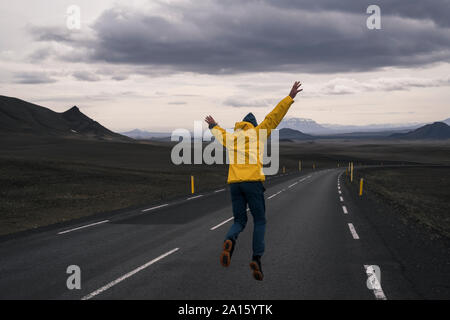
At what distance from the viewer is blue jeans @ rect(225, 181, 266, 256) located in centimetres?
532

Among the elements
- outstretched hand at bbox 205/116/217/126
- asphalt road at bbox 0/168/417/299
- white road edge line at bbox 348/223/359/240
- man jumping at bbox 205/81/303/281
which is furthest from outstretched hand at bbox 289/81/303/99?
white road edge line at bbox 348/223/359/240

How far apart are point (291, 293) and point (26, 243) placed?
6.32m

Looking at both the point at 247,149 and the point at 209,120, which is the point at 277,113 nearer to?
the point at 247,149

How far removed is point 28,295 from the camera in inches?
194

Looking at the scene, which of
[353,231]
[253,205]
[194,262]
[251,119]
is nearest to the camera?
[253,205]

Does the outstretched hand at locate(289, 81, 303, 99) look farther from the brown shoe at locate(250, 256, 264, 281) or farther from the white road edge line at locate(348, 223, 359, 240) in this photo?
the white road edge line at locate(348, 223, 359, 240)

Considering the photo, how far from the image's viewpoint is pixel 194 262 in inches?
255

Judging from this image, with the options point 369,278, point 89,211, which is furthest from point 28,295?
point 89,211

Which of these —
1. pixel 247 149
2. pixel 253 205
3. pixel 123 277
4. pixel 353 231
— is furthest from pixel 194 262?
pixel 353 231

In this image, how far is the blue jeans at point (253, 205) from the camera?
532cm

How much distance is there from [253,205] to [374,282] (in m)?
2.03

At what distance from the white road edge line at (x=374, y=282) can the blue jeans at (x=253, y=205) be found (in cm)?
158
